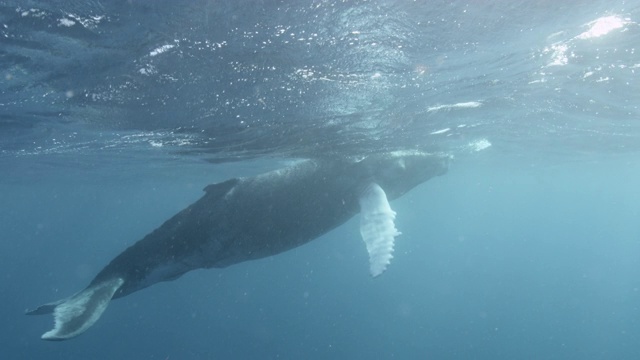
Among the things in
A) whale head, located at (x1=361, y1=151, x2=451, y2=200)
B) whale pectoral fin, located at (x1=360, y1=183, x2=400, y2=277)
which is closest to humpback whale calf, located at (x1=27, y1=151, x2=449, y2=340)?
whale pectoral fin, located at (x1=360, y1=183, x2=400, y2=277)

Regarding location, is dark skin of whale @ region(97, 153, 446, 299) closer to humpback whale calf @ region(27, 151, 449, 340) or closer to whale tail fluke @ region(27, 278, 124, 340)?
humpback whale calf @ region(27, 151, 449, 340)

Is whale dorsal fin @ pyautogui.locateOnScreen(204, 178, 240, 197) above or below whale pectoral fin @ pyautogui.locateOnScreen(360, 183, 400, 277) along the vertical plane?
above

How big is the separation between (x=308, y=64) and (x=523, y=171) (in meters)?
43.1

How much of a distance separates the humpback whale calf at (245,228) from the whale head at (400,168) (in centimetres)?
92

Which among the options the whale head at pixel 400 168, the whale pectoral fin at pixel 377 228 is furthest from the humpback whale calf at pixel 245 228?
the whale head at pixel 400 168

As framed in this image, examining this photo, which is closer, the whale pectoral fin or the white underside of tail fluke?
the white underside of tail fluke

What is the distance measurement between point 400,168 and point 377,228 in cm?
413

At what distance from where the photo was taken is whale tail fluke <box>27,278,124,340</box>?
7056 millimetres

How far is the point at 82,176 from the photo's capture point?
34.7 meters

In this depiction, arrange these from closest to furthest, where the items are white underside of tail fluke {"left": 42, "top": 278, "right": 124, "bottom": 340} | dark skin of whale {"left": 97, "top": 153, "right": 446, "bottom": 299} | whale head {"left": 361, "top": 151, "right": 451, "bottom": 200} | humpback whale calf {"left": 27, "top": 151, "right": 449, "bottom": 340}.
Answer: white underside of tail fluke {"left": 42, "top": 278, "right": 124, "bottom": 340} → humpback whale calf {"left": 27, "top": 151, "right": 449, "bottom": 340} → dark skin of whale {"left": 97, "top": 153, "right": 446, "bottom": 299} → whale head {"left": 361, "top": 151, "right": 451, "bottom": 200}

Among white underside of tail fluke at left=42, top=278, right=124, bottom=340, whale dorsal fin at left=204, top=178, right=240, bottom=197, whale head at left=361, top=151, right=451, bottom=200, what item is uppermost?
whale dorsal fin at left=204, top=178, right=240, bottom=197

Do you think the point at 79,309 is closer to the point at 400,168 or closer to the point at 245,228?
the point at 245,228

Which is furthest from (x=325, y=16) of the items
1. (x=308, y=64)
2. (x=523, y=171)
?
(x=523, y=171)

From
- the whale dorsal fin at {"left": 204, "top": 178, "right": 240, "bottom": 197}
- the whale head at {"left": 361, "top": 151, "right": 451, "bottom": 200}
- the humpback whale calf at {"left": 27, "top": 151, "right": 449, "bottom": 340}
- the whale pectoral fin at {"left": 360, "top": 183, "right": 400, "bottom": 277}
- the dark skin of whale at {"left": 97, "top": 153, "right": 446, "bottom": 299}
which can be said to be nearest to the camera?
the whale pectoral fin at {"left": 360, "top": 183, "right": 400, "bottom": 277}
